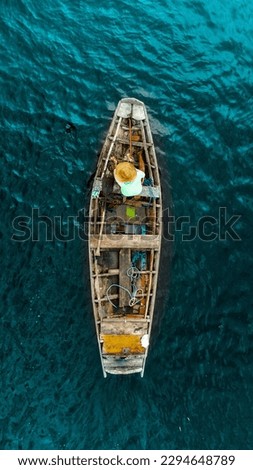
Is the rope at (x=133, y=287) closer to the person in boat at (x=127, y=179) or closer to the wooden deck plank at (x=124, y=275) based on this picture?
the wooden deck plank at (x=124, y=275)

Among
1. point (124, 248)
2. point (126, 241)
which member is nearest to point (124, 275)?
point (124, 248)

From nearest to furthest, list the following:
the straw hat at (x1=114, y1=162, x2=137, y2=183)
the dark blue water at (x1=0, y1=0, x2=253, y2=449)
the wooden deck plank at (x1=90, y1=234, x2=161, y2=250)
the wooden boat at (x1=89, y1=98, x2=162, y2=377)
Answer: the straw hat at (x1=114, y1=162, x2=137, y2=183), the wooden boat at (x1=89, y1=98, x2=162, y2=377), the wooden deck plank at (x1=90, y1=234, x2=161, y2=250), the dark blue water at (x1=0, y1=0, x2=253, y2=449)

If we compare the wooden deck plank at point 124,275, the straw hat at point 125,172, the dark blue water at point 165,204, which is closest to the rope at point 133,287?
the wooden deck plank at point 124,275

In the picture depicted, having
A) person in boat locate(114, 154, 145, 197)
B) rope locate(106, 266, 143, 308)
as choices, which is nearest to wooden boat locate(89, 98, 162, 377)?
rope locate(106, 266, 143, 308)

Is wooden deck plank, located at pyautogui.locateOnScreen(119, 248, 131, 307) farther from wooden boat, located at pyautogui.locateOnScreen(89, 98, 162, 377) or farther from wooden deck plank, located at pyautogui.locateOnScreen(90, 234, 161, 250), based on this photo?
wooden deck plank, located at pyautogui.locateOnScreen(90, 234, 161, 250)

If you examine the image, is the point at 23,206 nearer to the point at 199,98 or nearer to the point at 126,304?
the point at 126,304

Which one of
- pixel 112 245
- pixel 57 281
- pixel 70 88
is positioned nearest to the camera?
pixel 112 245
